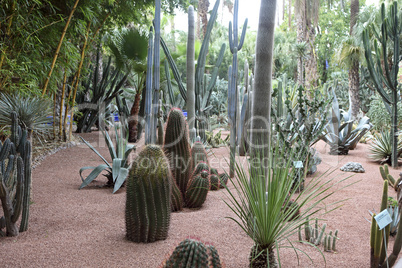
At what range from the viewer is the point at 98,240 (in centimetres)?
239

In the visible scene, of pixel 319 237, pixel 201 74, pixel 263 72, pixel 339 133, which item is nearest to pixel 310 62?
pixel 339 133

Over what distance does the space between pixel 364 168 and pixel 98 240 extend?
14.5 feet

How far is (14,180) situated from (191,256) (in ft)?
5.16

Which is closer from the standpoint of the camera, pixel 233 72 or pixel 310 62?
pixel 233 72

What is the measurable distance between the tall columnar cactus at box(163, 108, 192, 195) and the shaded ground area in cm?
35

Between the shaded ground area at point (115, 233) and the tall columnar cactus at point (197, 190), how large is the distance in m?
0.10

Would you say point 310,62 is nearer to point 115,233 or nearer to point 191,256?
point 115,233

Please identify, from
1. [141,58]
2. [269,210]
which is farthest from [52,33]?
[269,210]

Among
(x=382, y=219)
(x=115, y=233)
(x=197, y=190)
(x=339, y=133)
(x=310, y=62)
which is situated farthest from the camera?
(x=310, y=62)

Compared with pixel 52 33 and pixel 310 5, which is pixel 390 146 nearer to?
pixel 52 33

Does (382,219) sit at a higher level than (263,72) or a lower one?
lower

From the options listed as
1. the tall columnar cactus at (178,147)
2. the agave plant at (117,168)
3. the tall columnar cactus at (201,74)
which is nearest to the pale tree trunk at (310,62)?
the tall columnar cactus at (201,74)

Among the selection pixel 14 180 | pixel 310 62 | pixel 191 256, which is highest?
pixel 310 62

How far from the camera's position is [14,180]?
2.52 meters
